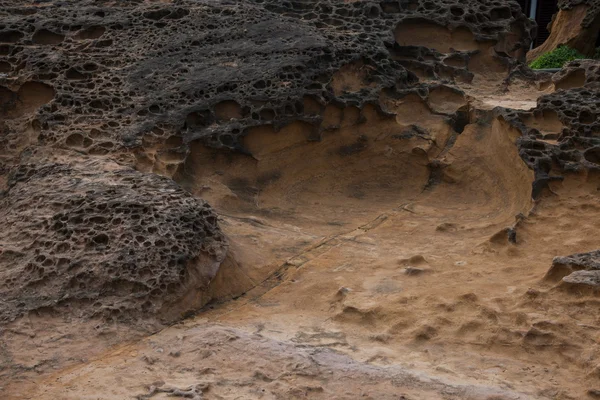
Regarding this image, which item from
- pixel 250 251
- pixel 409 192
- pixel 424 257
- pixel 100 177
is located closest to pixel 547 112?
pixel 409 192

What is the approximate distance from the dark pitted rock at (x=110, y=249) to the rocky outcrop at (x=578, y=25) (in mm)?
9268

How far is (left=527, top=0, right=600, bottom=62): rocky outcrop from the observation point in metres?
12.3

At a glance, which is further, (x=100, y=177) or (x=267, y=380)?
(x=100, y=177)

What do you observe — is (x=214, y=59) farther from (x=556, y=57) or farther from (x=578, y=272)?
(x=556, y=57)

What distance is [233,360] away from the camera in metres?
3.46

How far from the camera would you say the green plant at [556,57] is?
1239cm

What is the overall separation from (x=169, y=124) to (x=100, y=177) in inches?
31.2

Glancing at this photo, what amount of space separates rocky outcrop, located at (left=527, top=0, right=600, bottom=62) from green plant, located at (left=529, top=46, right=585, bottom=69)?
11 cm

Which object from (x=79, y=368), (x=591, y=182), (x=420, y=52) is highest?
(x=420, y=52)

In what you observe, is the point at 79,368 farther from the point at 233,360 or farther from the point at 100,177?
the point at 100,177

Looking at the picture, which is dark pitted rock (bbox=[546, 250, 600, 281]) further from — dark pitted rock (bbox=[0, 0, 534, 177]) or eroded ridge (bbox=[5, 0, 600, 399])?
dark pitted rock (bbox=[0, 0, 534, 177])

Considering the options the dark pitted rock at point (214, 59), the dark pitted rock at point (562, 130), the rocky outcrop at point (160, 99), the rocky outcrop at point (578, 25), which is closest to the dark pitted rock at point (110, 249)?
the rocky outcrop at point (160, 99)

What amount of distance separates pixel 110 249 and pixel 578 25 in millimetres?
9996

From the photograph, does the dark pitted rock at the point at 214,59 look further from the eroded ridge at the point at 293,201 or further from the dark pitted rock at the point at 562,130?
the dark pitted rock at the point at 562,130
